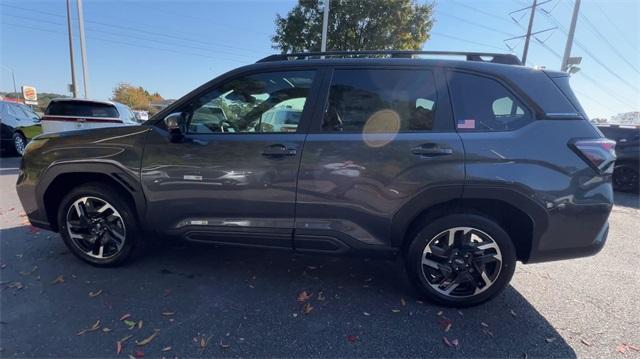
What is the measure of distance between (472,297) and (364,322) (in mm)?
890

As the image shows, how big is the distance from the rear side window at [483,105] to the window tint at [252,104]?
1.14m

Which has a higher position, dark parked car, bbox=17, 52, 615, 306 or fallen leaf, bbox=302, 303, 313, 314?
dark parked car, bbox=17, 52, 615, 306

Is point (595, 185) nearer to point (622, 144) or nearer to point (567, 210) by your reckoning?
point (567, 210)

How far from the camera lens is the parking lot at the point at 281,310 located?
7.08 ft

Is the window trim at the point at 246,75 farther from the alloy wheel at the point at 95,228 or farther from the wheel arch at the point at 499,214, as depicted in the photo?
the wheel arch at the point at 499,214

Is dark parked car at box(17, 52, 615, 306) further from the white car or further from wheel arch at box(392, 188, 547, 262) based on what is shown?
the white car

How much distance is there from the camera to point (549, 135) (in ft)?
7.70

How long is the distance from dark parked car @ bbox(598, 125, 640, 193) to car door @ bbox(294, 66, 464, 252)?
8565 mm

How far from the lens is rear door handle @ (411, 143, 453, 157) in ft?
7.86

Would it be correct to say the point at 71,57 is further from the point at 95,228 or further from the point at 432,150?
the point at 432,150

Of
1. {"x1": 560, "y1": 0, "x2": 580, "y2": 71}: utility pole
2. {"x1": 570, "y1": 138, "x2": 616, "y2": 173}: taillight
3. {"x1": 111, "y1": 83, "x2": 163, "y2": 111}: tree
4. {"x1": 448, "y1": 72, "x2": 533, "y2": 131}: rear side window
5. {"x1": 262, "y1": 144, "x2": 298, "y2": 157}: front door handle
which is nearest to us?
{"x1": 570, "y1": 138, "x2": 616, "y2": 173}: taillight

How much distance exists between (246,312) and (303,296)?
48cm

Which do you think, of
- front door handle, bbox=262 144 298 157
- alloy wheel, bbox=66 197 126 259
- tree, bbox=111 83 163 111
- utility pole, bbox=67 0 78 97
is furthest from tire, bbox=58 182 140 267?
tree, bbox=111 83 163 111

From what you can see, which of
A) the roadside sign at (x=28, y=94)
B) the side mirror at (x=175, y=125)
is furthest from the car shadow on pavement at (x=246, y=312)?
the roadside sign at (x=28, y=94)
